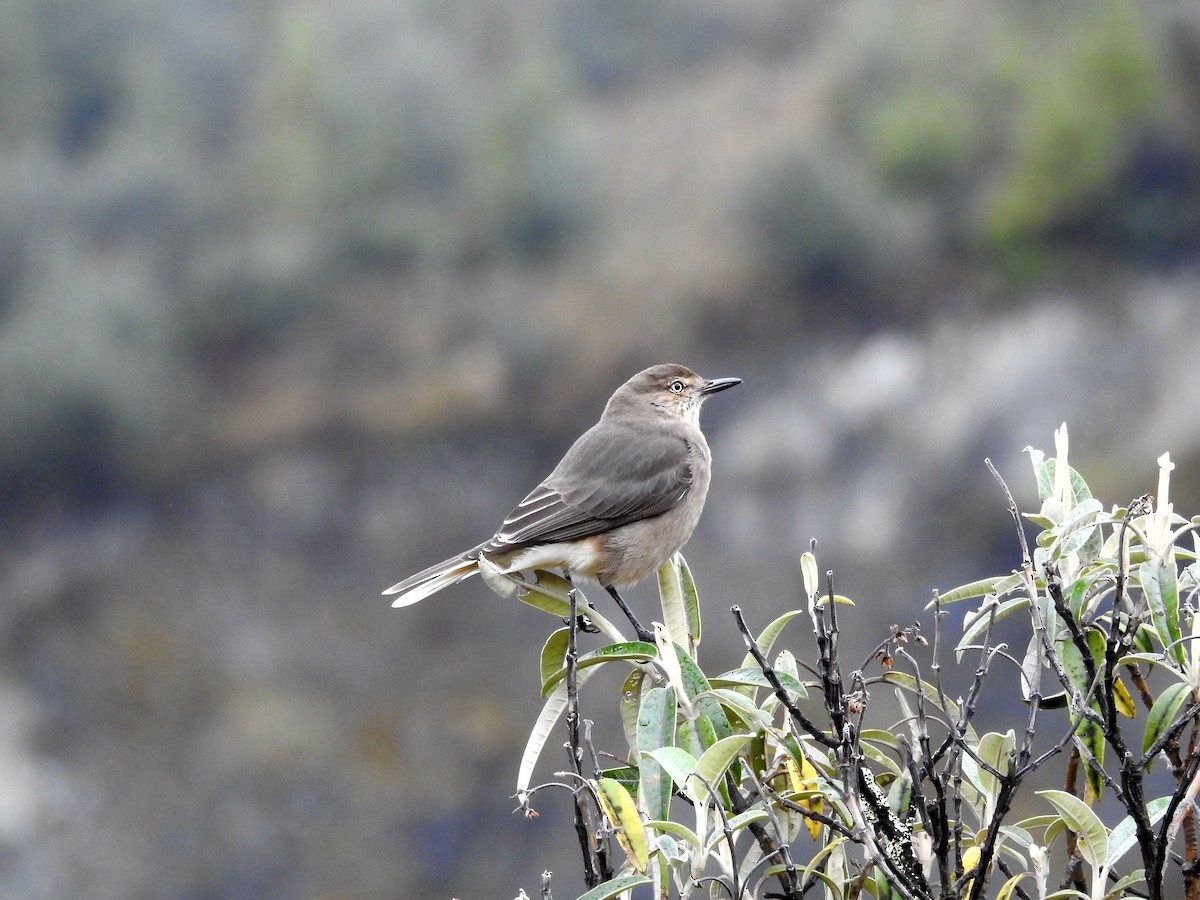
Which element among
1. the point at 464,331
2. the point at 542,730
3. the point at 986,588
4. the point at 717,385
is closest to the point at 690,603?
the point at 542,730

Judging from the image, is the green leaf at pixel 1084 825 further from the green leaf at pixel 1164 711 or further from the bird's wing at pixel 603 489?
the bird's wing at pixel 603 489

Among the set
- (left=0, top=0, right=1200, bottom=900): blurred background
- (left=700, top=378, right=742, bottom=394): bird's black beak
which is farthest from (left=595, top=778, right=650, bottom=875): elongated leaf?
(left=0, top=0, right=1200, bottom=900): blurred background

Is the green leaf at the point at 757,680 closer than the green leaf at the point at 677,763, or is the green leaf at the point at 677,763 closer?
the green leaf at the point at 677,763

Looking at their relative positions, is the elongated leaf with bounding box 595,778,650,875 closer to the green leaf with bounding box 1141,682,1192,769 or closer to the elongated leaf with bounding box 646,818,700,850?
the elongated leaf with bounding box 646,818,700,850

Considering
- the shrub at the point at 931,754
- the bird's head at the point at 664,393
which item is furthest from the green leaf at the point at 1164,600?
the bird's head at the point at 664,393

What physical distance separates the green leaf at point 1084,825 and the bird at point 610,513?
32.5 inches

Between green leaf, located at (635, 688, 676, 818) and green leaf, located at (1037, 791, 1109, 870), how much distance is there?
31 cm

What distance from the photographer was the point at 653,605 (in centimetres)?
278

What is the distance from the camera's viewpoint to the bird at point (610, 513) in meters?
1.85

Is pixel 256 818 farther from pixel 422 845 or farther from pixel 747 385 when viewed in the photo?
pixel 747 385

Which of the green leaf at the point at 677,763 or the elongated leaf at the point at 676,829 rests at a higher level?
the green leaf at the point at 677,763

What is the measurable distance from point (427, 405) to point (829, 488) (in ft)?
3.84

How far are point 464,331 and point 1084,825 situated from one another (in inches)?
101

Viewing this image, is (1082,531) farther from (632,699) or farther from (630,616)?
(630,616)
